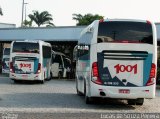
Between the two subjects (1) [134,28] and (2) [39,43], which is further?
(2) [39,43]

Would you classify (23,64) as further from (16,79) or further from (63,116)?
(63,116)

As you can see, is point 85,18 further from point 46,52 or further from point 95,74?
point 95,74

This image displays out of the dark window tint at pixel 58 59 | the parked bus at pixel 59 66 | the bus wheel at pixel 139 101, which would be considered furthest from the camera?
the dark window tint at pixel 58 59

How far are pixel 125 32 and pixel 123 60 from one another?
0.94 metres

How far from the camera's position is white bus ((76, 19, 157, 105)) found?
58.5 ft

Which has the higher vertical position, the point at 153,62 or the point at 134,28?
the point at 134,28

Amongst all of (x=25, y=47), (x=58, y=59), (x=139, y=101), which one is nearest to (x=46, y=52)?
(x=25, y=47)

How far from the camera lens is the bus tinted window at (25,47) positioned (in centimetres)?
3244

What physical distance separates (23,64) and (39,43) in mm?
1849

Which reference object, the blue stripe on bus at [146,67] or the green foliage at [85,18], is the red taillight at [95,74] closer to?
the blue stripe on bus at [146,67]

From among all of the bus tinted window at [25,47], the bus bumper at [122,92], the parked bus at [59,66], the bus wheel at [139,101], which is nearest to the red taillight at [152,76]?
the bus bumper at [122,92]

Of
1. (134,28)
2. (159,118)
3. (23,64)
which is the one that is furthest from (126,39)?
(23,64)

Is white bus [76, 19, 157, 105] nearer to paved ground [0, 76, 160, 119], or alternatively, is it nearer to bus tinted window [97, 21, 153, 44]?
bus tinted window [97, 21, 153, 44]

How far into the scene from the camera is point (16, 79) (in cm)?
3272
